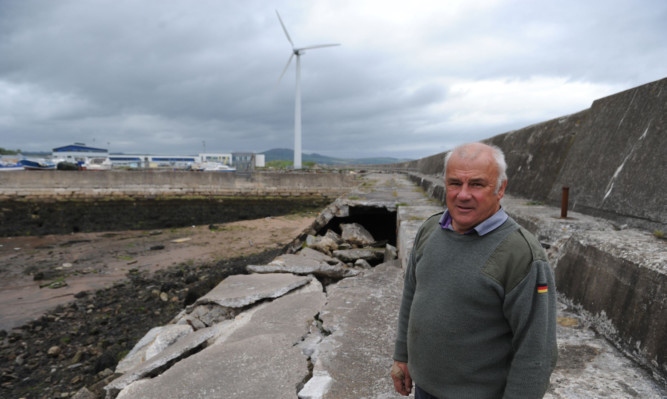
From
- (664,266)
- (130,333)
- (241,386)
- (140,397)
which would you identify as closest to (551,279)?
(664,266)

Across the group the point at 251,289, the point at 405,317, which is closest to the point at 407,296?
the point at 405,317

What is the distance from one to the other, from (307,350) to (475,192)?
6.30 feet

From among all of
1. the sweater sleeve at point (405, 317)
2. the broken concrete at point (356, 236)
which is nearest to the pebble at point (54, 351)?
the broken concrete at point (356, 236)

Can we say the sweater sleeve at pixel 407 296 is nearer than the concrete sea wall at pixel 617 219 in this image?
Yes

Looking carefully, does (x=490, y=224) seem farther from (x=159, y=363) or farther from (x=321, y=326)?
(x=159, y=363)

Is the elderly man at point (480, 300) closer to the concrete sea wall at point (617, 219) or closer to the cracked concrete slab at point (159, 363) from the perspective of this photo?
the concrete sea wall at point (617, 219)

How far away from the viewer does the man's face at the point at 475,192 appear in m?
1.24

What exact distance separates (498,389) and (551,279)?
15.9 inches

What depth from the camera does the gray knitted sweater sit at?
109 centimetres

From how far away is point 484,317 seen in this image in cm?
117

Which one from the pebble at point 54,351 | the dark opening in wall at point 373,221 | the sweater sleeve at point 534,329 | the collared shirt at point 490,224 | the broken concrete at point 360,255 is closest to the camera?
the sweater sleeve at point 534,329

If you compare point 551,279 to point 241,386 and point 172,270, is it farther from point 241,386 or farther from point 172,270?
point 172,270

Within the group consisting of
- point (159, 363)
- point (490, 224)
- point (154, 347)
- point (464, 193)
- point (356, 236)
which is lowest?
point (154, 347)

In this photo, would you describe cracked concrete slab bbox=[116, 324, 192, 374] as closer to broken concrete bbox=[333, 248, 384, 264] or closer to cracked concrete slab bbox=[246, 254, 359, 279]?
cracked concrete slab bbox=[246, 254, 359, 279]
